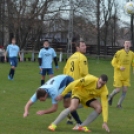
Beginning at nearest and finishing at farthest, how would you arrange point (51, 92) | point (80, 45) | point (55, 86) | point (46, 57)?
point (51, 92) < point (55, 86) < point (80, 45) < point (46, 57)

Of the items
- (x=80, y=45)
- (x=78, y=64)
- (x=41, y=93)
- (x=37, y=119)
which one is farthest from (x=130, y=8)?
(x=41, y=93)

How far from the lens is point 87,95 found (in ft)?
31.7

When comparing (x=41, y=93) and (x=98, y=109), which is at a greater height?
(x=41, y=93)

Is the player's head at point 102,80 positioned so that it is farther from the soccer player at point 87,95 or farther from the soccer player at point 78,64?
the soccer player at point 78,64

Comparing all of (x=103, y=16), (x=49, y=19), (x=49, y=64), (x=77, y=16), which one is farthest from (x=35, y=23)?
(x=49, y=64)

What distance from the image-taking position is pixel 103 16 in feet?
229

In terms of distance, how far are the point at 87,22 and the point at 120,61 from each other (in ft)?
133

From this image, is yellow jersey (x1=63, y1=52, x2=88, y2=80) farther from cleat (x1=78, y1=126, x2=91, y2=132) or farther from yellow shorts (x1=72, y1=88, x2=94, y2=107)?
cleat (x1=78, y1=126, x2=91, y2=132)

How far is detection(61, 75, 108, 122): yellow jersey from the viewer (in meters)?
9.34

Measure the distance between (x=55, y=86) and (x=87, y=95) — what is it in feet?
2.23

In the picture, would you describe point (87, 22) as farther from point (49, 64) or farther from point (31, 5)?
point (49, 64)

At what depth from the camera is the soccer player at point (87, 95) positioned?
9.31 metres

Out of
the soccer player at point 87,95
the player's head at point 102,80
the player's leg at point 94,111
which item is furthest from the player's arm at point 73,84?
the player's leg at point 94,111

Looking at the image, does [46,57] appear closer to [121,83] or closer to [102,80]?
[121,83]
